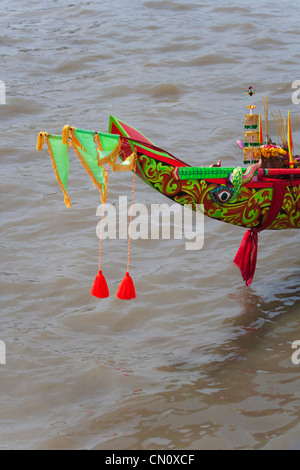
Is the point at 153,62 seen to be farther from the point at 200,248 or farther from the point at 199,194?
the point at 199,194

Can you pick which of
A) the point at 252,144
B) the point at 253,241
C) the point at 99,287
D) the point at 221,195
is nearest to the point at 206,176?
the point at 221,195

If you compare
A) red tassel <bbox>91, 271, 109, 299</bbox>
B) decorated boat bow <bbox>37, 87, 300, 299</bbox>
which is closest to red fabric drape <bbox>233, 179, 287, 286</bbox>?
decorated boat bow <bbox>37, 87, 300, 299</bbox>

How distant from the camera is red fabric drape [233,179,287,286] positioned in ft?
16.1

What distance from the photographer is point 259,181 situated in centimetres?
484

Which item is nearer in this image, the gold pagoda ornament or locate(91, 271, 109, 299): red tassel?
locate(91, 271, 109, 299): red tassel

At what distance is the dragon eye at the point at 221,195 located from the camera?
4629 mm

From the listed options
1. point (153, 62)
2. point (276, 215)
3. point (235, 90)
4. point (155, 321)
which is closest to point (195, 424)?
point (155, 321)

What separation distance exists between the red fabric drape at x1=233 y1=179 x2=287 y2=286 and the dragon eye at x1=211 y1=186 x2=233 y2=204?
39 cm

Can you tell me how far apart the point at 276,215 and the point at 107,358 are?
1555mm

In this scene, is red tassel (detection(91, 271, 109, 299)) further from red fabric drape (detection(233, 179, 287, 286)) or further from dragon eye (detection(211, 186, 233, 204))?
red fabric drape (detection(233, 179, 287, 286))

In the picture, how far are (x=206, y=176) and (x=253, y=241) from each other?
32.9 inches

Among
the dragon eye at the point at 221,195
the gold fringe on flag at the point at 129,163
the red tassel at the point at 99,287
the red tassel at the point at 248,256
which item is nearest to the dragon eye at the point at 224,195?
the dragon eye at the point at 221,195

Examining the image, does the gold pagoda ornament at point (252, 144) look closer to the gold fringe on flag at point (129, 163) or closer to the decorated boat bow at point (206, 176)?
the decorated boat bow at point (206, 176)
